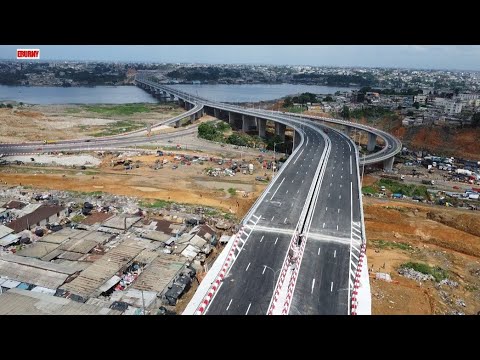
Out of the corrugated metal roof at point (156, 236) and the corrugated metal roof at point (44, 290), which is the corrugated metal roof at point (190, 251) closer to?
the corrugated metal roof at point (156, 236)

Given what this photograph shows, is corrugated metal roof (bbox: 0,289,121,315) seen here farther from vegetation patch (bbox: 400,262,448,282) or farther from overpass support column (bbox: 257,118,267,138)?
overpass support column (bbox: 257,118,267,138)

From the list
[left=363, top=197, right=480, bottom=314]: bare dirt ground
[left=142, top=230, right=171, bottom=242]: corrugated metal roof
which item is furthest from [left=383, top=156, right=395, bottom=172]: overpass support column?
[left=142, top=230, right=171, bottom=242]: corrugated metal roof

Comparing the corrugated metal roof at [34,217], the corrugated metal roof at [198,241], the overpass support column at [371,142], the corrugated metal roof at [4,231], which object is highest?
the overpass support column at [371,142]

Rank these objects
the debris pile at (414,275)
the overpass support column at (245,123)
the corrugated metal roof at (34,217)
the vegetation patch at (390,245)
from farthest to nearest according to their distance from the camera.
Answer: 1. the overpass support column at (245,123)
2. the vegetation patch at (390,245)
3. the corrugated metal roof at (34,217)
4. the debris pile at (414,275)

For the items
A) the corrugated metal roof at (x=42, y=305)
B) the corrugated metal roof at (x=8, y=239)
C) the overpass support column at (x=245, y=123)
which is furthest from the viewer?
the overpass support column at (x=245, y=123)

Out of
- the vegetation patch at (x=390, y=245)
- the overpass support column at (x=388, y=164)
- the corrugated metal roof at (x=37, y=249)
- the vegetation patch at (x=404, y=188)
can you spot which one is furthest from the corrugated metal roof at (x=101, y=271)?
the overpass support column at (x=388, y=164)

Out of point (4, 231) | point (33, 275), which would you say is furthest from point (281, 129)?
point (33, 275)

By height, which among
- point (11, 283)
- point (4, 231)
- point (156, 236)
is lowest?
point (11, 283)

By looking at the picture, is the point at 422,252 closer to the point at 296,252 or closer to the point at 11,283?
the point at 296,252
